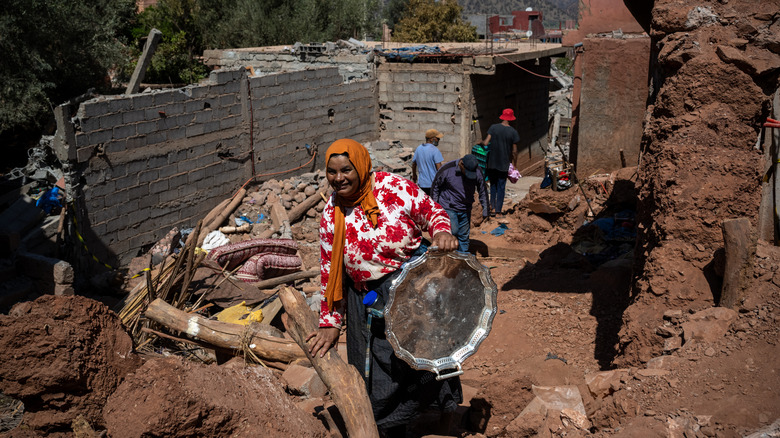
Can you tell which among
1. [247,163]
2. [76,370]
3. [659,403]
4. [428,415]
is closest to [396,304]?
[428,415]

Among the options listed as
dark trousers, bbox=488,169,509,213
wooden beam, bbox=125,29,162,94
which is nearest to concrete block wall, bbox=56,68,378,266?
wooden beam, bbox=125,29,162,94

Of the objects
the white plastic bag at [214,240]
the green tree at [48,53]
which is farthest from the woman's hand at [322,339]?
the green tree at [48,53]

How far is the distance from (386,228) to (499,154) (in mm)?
6862

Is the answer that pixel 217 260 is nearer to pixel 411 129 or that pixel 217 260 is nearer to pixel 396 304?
pixel 396 304

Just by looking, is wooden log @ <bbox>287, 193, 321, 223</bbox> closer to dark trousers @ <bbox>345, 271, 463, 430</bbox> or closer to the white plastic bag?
the white plastic bag

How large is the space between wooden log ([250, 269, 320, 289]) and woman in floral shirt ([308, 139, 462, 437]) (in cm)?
427

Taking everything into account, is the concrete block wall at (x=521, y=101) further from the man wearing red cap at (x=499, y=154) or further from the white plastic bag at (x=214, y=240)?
the white plastic bag at (x=214, y=240)

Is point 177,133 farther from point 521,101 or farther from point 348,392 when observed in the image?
point 521,101

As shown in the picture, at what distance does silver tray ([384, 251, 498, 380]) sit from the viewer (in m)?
3.20

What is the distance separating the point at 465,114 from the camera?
1327 centimetres

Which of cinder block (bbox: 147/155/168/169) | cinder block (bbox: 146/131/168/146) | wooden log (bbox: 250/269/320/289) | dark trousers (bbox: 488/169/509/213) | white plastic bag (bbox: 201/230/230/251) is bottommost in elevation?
white plastic bag (bbox: 201/230/230/251)

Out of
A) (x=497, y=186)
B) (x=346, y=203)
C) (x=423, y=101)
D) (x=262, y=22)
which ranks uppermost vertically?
(x=262, y=22)

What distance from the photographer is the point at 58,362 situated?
3336 mm

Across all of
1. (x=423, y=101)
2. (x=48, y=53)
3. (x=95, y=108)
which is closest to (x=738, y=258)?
(x=95, y=108)
